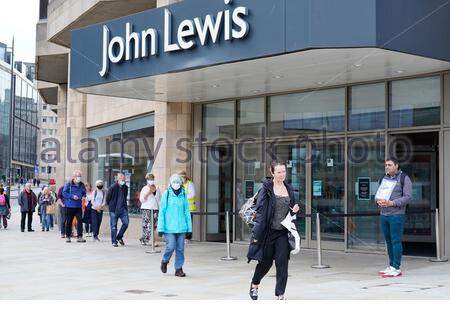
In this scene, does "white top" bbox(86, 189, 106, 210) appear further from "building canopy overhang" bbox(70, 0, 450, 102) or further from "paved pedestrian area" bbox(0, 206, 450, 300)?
"building canopy overhang" bbox(70, 0, 450, 102)

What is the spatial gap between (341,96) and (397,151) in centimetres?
175

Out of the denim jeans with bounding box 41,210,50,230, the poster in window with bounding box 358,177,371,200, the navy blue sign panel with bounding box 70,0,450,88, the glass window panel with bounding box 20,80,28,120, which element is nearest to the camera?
the navy blue sign panel with bounding box 70,0,450,88

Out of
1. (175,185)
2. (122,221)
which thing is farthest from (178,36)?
(122,221)

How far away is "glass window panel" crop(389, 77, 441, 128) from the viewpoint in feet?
43.1

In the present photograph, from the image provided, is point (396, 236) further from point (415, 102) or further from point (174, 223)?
point (415, 102)

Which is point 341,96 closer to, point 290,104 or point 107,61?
point 290,104

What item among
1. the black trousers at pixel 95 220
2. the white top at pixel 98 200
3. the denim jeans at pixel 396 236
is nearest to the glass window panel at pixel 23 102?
the black trousers at pixel 95 220

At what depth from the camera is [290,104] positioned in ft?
51.8

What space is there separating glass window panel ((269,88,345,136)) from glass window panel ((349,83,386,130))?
291mm

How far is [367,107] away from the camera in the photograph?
1423cm

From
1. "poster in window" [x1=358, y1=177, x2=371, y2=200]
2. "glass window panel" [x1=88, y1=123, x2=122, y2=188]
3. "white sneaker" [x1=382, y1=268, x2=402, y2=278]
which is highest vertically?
"glass window panel" [x1=88, y1=123, x2=122, y2=188]

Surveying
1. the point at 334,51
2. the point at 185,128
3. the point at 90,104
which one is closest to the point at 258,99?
the point at 185,128

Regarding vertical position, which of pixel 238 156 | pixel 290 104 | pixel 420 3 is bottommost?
pixel 238 156

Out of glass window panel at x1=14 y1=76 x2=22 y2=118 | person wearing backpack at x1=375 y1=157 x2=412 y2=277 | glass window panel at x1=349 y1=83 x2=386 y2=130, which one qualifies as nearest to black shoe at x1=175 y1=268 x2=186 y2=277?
person wearing backpack at x1=375 y1=157 x2=412 y2=277
